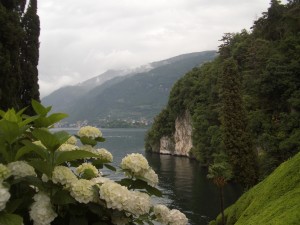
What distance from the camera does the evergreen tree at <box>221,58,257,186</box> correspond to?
4031 cm

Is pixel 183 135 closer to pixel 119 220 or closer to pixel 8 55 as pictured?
pixel 8 55

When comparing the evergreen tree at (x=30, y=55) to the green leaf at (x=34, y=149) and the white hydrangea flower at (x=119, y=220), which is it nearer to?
the green leaf at (x=34, y=149)

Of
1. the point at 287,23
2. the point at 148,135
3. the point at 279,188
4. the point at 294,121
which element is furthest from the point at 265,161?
the point at 148,135

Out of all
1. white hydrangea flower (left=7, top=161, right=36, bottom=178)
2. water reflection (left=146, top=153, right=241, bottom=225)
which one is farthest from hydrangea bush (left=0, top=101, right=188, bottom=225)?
water reflection (left=146, top=153, right=241, bottom=225)

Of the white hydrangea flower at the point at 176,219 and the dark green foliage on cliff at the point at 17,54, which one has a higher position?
the dark green foliage on cliff at the point at 17,54

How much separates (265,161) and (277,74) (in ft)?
35.1

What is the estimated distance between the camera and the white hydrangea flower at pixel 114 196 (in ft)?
8.34

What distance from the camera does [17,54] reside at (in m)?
20.6

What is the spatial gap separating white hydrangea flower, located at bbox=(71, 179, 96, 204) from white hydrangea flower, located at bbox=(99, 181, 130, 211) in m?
0.07

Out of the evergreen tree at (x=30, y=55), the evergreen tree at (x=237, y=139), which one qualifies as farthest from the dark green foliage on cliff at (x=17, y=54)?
the evergreen tree at (x=237, y=139)

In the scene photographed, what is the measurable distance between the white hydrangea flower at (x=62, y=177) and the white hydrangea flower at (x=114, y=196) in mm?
234

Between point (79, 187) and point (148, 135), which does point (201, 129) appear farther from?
point (79, 187)

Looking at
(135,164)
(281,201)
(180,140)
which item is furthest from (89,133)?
(180,140)

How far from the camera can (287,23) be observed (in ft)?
162
